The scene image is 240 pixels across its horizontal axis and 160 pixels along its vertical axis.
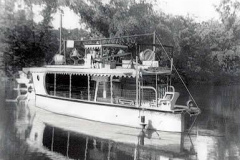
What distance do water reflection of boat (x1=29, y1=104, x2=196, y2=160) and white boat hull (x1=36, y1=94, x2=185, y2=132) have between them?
0.35 m

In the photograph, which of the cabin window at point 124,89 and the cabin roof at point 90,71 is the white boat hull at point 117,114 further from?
the cabin roof at point 90,71

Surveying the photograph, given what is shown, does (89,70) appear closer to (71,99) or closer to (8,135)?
(71,99)

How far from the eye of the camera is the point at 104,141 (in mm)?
15812

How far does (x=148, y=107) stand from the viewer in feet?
56.9

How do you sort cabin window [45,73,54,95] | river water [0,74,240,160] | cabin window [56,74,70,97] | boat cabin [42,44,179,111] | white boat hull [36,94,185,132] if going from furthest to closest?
1. cabin window [56,74,70,97]
2. cabin window [45,73,54,95]
3. boat cabin [42,44,179,111]
4. white boat hull [36,94,185,132]
5. river water [0,74,240,160]

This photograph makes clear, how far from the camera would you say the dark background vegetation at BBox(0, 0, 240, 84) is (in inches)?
1555

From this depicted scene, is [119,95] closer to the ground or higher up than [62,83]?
closer to the ground

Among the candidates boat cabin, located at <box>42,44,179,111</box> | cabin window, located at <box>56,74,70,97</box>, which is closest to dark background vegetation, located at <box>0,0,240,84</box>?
cabin window, located at <box>56,74,70,97</box>

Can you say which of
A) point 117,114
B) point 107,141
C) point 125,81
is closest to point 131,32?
point 125,81

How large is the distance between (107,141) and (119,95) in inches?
193

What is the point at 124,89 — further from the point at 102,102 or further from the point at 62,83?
the point at 62,83

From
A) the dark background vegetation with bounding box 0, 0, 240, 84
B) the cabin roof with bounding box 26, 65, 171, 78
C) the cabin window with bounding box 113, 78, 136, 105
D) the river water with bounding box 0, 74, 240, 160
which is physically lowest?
the river water with bounding box 0, 74, 240, 160

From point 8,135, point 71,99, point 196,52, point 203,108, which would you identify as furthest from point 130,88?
point 196,52

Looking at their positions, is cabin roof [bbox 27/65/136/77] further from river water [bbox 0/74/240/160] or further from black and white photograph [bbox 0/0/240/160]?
river water [bbox 0/74/240/160]
